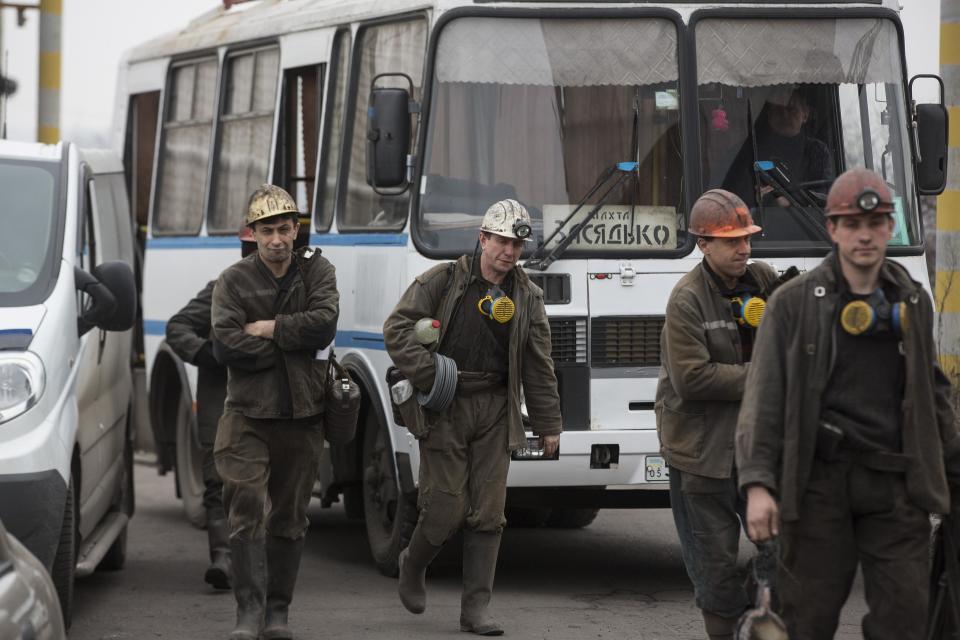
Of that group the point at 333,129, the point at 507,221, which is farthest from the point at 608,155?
the point at 333,129

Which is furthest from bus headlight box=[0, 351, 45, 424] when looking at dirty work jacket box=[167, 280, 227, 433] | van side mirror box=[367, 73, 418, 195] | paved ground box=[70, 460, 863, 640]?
van side mirror box=[367, 73, 418, 195]

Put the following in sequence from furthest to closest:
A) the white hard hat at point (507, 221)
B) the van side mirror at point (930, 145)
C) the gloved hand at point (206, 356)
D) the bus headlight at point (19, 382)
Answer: the van side mirror at point (930, 145) < the gloved hand at point (206, 356) < the white hard hat at point (507, 221) < the bus headlight at point (19, 382)

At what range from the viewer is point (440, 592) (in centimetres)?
988

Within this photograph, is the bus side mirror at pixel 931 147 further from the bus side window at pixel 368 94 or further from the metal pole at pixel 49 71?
the metal pole at pixel 49 71

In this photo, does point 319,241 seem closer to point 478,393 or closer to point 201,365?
point 201,365

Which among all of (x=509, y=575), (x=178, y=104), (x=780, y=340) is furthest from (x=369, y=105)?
(x=780, y=340)

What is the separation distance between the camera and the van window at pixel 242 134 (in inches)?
476

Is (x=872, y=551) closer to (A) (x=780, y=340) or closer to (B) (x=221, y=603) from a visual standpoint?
(A) (x=780, y=340)

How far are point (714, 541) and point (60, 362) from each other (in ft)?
9.34

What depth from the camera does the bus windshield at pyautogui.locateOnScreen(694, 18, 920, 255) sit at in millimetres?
9773

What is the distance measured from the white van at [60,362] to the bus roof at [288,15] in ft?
5.76

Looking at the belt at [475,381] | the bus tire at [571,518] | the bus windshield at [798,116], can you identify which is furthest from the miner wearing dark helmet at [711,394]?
the bus tire at [571,518]

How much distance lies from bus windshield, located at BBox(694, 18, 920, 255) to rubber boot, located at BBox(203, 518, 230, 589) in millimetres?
3133

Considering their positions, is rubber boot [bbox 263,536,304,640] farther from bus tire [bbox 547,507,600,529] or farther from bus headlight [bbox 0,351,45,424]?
bus tire [bbox 547,507,600,529]
